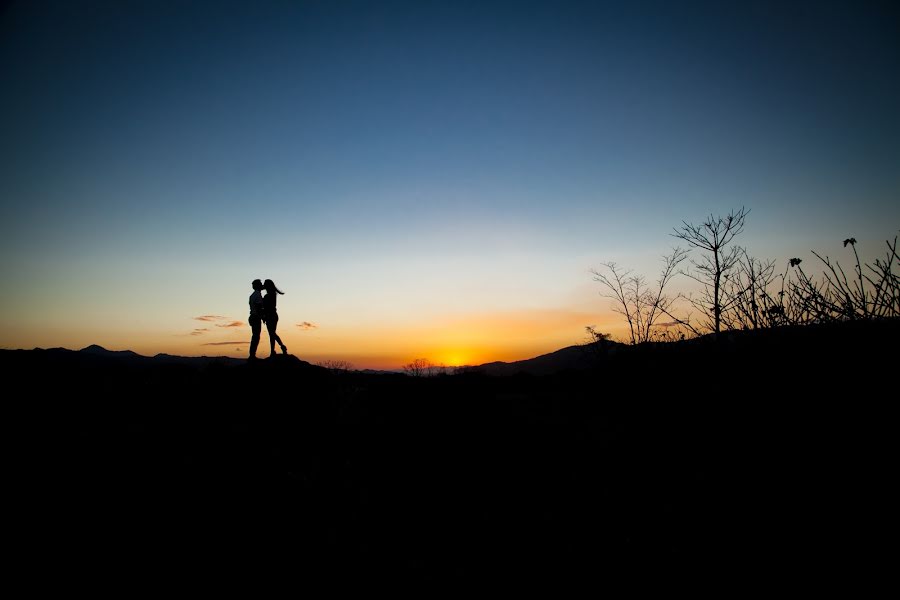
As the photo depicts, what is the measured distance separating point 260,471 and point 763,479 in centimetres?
578

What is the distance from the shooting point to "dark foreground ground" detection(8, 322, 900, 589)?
2.72 m

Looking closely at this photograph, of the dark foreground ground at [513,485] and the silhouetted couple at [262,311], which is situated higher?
the silhouetted couple at [262,311]

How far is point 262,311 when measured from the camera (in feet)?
31.4

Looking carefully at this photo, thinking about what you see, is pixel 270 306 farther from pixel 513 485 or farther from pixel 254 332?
pixel 513 485

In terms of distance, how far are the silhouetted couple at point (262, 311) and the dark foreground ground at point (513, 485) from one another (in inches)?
127

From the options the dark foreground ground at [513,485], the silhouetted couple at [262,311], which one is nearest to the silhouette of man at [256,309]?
the silhouetted couple at [262,311]

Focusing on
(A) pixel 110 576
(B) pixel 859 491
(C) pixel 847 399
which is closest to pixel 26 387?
(A) pixel 110 576

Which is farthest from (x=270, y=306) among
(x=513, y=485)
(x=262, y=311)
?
(x=513, y=485)

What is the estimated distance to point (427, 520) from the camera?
3.51m

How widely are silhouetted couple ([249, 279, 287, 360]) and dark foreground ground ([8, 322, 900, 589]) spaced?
3231 mm

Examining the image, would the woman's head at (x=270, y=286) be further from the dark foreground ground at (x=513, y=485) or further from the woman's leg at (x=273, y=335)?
the dark foreground ground at (x=513, y=485)

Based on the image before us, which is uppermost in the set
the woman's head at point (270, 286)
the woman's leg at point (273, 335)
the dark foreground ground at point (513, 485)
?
the woman's head at point (270, 286)

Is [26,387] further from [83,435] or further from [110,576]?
[110,576]

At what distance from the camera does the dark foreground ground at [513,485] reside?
8.93ft
